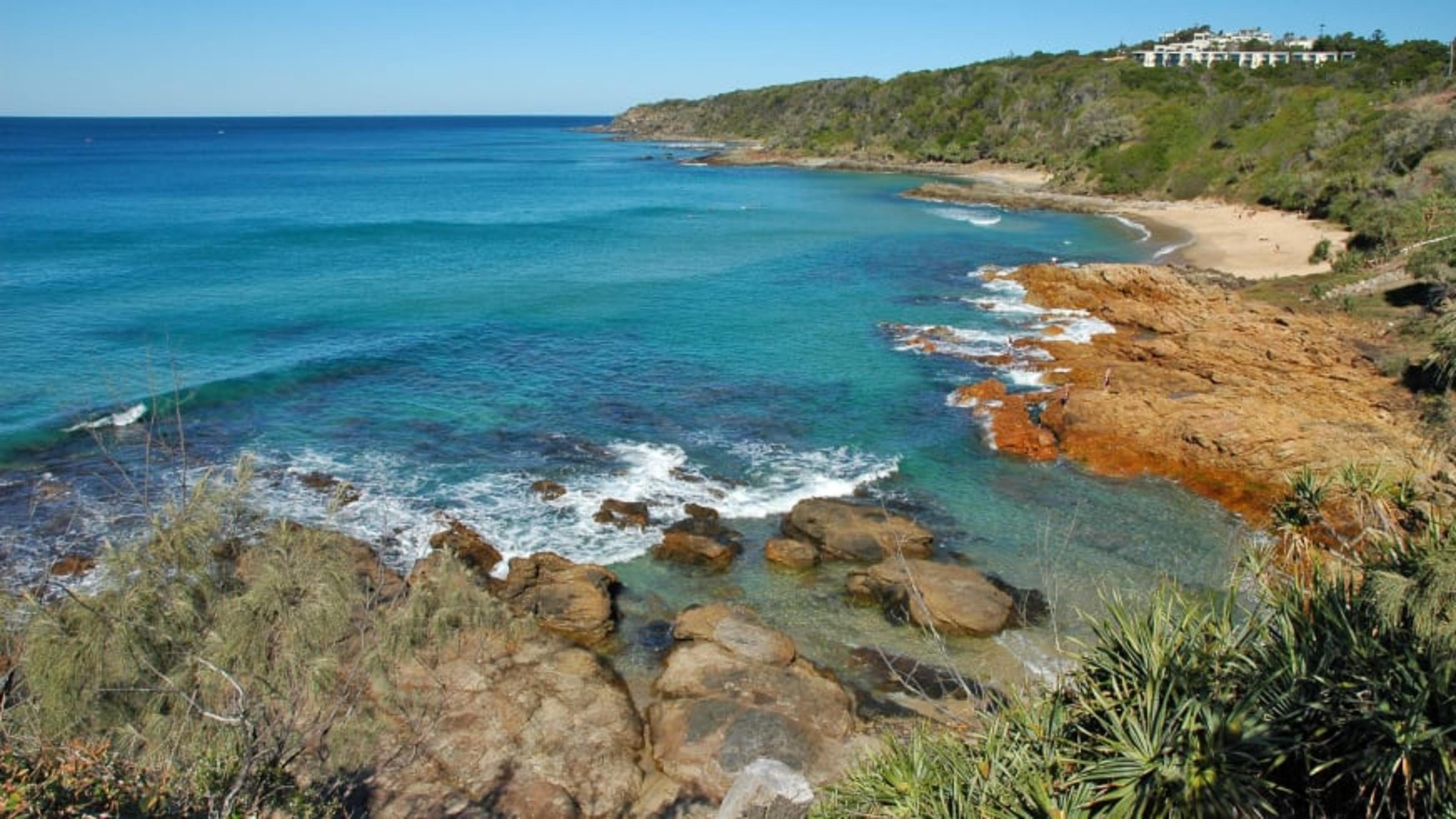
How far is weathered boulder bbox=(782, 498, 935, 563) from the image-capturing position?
22.2m

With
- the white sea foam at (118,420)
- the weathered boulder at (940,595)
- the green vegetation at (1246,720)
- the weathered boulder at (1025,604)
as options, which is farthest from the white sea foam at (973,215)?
the green vegetation at (1246,720)

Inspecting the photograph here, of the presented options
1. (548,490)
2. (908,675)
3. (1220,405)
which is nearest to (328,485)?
(548,490)

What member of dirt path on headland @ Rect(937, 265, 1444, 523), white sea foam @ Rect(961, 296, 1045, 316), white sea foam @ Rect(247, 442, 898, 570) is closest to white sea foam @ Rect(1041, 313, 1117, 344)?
dirt path on headland @ Rect(937, 265, 1444, 523)

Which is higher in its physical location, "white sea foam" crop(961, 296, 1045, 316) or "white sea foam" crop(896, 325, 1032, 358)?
"white sea foam" crop(961, 296, 1045, 316)

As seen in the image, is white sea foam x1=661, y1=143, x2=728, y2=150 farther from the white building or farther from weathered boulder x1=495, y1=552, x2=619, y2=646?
weathered boulder x1=495, y1=552, x2=619, y2=646

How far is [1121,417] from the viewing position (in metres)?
28.4

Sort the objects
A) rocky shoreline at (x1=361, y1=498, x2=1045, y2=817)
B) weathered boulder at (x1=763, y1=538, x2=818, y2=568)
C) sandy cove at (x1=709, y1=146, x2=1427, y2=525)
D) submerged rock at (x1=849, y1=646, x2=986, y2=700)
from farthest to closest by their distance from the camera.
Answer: sandy cove at (x1=709, y1=146, x2=1427, y2=525)
weathered boulder at (x1=763, y1=538, x2=818, y2=568)
submerged rock at (x1=849, y1=646, x2=986, y2=700)
rocky shoreline at (x1=361, y1=498, x2=1045, y2=817)

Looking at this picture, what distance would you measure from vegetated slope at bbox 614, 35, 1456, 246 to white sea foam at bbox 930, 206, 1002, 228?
45.6 ft

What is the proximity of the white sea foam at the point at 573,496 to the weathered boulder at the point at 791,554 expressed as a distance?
2.17m

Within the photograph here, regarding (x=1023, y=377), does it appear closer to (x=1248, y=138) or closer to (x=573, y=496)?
(x=573, y=496)

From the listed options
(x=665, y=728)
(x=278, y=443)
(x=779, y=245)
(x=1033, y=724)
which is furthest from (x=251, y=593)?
(x=779, y=245)

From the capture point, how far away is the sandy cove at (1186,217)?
2056 inches

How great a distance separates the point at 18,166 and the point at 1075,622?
136m

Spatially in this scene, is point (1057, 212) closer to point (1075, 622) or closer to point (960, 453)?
point (960, 453)
